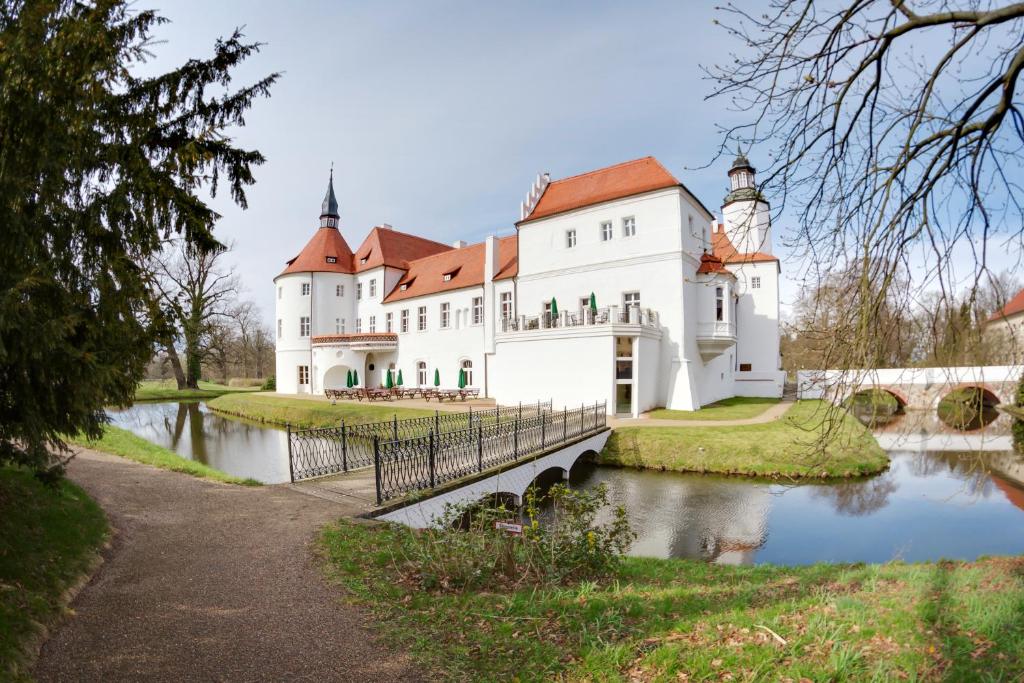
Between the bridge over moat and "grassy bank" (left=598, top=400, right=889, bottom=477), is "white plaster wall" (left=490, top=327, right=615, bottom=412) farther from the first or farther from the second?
A: the bridge over moat

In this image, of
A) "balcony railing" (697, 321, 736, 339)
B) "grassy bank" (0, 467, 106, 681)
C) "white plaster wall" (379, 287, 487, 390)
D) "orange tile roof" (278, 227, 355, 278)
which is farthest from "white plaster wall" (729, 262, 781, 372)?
"grassy bank" (0, 467, 106, 681)

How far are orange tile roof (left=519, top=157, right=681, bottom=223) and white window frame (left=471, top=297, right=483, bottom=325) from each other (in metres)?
5.70

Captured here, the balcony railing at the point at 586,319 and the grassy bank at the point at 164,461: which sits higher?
the balcony railing at the point at 586,319

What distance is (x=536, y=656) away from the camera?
12.8 ft

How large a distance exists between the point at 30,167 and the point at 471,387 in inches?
1026

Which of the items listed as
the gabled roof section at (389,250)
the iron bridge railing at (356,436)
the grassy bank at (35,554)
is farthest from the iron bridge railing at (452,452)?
the gabled roof section at (389,250)

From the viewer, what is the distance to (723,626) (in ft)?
13.6

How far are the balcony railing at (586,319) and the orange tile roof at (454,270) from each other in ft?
15.5

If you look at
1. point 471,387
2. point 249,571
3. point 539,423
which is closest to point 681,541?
point 539,423

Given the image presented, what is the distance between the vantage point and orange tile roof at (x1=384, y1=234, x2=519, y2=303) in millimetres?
29906

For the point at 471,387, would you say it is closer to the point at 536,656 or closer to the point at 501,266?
the point at 501,266

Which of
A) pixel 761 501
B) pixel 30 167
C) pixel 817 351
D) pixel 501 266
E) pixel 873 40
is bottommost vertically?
pixel 761 501

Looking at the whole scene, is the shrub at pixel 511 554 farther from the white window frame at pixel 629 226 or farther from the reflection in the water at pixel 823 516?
the white window frame at pixel 629 226

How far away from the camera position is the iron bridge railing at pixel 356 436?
10.9 meters
